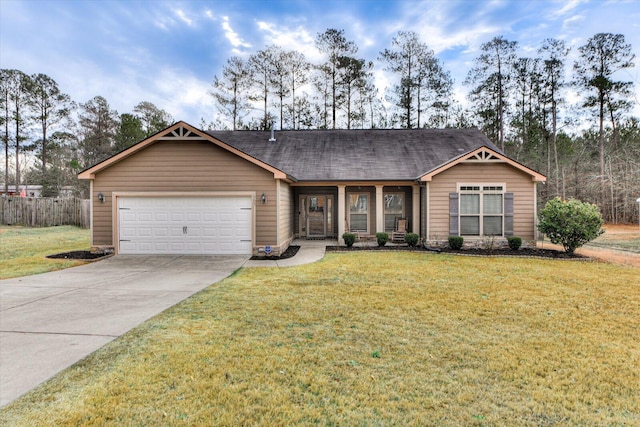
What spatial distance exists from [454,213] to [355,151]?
550 cm

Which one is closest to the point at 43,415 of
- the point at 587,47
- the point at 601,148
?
the point at 601,148

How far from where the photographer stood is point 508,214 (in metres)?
11.5

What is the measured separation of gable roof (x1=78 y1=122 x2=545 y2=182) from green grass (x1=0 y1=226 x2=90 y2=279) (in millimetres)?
2915

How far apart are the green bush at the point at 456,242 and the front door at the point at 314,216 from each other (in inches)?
204

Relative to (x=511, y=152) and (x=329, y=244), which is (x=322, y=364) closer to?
(x=329, y=244)

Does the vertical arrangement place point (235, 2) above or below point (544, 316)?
above

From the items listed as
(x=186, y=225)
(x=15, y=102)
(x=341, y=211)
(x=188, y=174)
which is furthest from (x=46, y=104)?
(x=341, y=211)

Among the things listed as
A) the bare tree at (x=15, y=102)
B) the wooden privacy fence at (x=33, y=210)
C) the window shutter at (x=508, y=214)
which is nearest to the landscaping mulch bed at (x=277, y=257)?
the window shutter at (x=508, y=214)

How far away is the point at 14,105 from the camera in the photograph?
24047mm

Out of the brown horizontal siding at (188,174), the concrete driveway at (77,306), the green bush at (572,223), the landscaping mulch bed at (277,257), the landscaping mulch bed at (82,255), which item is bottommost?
the concrete driveway at (77,306)

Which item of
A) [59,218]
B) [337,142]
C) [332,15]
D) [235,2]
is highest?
[332,15]

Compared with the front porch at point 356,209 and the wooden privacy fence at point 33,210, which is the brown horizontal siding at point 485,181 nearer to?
the front porch at point 356,209

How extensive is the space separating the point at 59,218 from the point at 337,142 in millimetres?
16571

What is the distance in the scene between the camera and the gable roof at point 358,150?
13.4m
